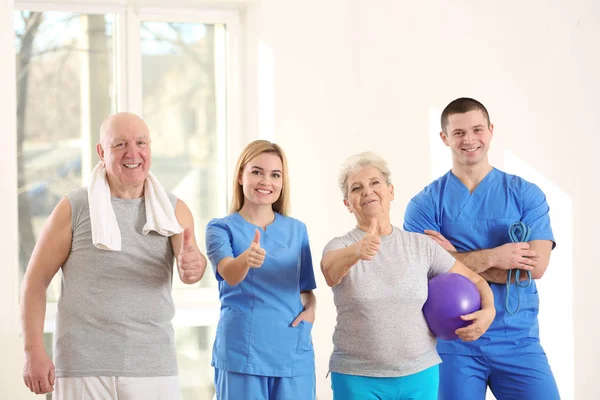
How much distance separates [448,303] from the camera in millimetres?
→ 2260

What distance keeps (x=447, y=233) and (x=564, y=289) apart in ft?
5.86

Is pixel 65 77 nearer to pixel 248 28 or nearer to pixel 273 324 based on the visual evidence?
pixel 248 28

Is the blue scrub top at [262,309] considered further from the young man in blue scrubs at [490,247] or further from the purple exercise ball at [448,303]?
the young man in blue scrubs at [490,247]

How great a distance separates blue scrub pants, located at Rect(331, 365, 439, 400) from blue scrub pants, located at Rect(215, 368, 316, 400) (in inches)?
6.3

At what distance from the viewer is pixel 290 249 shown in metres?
2.43

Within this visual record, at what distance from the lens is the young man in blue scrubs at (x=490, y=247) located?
2.58m

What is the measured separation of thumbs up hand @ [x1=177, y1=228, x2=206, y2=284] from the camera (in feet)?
6.95

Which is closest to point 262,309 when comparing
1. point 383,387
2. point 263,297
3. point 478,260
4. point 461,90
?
point 263,297

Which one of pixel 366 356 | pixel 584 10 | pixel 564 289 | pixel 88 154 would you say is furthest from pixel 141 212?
pixel 584 10

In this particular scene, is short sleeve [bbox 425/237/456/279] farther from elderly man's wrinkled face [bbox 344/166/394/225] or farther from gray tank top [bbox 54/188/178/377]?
gray tank top [bbox 54/188/178/377]

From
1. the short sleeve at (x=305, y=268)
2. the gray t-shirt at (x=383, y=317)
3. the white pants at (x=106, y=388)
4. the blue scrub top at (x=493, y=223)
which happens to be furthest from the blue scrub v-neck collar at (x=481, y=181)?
the white pants at (x=106, y=388)

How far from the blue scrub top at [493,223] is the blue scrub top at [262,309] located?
55cm

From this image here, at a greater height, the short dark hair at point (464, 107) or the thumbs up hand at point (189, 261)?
the short dark hair at point (464, 107)

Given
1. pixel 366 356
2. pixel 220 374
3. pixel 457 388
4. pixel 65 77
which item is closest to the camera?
pixel 366 356
